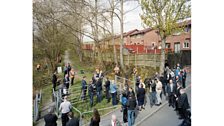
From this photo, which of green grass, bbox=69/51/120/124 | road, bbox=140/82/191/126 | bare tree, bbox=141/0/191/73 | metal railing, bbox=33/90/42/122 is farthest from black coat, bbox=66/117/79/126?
bare tree, bbox=141/0/191/73

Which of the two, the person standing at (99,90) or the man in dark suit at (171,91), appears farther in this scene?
the man in dark suit at (171,91)

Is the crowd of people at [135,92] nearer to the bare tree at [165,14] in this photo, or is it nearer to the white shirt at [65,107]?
the white shirt at [65,107]

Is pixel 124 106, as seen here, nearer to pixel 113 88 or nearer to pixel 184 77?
pixel 113 88

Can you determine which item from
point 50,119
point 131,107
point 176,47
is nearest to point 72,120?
point 50,119

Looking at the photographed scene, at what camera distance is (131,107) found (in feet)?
11.7

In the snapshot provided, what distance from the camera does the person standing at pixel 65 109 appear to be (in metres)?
3.38

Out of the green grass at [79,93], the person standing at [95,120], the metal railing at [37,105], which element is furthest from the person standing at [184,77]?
the metal railing at [37,105]

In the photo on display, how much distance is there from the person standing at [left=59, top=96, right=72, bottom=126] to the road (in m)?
1.06

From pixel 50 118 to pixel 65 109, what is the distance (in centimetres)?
23
